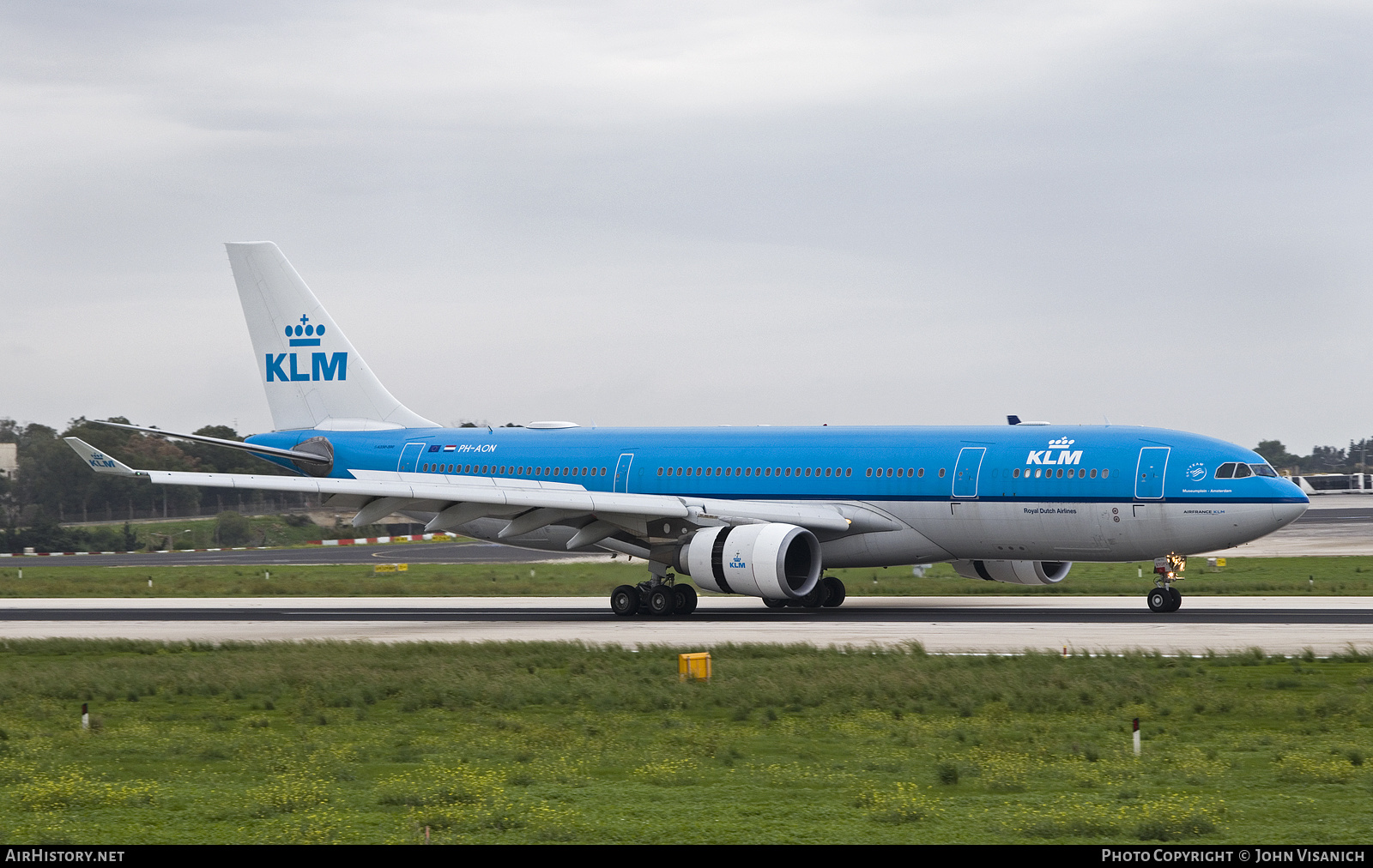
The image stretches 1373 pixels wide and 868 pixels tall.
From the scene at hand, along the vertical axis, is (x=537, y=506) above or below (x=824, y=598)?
above

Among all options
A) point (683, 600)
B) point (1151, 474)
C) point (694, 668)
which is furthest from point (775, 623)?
point (694, 668)

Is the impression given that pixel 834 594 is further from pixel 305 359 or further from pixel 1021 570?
pixel 305 359

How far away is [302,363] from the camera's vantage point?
157ft

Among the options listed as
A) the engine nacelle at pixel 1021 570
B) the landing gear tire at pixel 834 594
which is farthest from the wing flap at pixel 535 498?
the engine nacelle at pixel 1021 570

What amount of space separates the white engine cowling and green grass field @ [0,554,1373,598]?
7883 millimetres

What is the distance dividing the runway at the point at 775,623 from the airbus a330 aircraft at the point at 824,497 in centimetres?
133

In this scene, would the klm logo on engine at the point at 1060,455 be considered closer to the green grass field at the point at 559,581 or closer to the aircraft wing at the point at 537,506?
the aircraft wing at the point at 537,506

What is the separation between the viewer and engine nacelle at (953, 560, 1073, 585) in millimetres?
39594

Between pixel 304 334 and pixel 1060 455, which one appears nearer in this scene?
pixel 1060 455

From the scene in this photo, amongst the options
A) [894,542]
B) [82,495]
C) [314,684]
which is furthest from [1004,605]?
[82,495]

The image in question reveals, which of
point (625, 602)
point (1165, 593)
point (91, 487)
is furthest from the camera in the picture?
point (91, 487)

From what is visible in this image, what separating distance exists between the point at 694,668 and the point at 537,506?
14235mm

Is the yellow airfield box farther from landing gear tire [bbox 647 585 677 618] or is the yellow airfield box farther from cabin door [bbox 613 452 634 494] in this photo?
cabin door [bbox 613 452 634 494]

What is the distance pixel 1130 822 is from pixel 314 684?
47.4 feet
